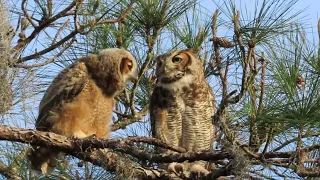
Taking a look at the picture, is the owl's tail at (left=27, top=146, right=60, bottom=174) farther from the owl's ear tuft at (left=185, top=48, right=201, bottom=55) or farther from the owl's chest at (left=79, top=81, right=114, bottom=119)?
the owl's ear tuft at (left=185, top=48, right=201, bottom=55)

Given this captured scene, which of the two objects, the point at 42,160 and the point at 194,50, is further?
the point at 194,50

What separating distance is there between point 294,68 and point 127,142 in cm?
65

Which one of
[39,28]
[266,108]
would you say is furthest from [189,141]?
[266,108]

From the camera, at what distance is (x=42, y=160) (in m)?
3.22

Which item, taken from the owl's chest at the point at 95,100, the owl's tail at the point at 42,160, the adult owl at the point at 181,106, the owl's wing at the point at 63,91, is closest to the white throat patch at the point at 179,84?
the adult owl at the point at 181,106

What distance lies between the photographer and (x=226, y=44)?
95.1 inches

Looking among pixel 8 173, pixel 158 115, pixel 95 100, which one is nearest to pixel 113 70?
pixel 95 100

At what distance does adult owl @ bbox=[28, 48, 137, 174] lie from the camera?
11.3 feet

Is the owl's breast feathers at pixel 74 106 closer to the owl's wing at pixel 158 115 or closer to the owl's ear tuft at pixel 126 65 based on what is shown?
the owl's ear tuft at pixel 126 65

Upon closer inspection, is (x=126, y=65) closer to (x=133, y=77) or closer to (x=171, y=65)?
(x=133, y=77)

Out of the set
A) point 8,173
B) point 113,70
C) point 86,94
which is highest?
point 113,70

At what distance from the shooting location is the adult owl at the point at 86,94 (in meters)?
3.45

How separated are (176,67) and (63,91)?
0.65m

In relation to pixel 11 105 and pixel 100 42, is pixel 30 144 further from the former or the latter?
pixel 100 42
